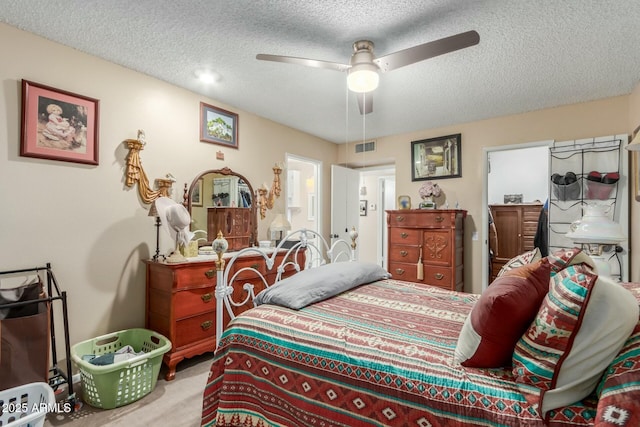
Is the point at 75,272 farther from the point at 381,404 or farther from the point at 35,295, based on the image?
the point at 381,404

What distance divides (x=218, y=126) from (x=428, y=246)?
3.00 meters

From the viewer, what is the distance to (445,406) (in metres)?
1.04

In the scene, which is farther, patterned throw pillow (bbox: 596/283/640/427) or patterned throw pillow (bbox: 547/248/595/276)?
patterned throw pillow (bbox: 547/248/595/276)

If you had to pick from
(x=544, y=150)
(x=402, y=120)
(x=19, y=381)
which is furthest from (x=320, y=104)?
(x=544, y=150)

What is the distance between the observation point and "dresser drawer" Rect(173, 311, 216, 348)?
8.45 ft

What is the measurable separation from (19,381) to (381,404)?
225 cm

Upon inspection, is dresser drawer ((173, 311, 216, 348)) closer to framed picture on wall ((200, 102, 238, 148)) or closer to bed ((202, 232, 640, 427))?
bed ((202, 232, 640, 427))

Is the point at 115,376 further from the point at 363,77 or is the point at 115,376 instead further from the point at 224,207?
the point at 363,77

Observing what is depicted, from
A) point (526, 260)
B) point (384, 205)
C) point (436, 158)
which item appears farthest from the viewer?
point (384, 205)

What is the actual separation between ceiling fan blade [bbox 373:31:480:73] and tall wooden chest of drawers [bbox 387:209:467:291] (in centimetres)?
231

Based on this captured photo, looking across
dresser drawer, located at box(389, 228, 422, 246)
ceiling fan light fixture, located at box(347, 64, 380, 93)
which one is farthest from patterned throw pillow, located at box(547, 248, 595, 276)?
dresser drawer, located at box(389, 228, 422, 246)

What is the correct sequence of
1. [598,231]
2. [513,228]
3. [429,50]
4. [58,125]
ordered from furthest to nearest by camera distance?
[513,228], [58,125], [598,231], [429,50]

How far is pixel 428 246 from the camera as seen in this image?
13.2ft

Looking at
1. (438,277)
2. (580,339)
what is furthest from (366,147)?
(580,339)
